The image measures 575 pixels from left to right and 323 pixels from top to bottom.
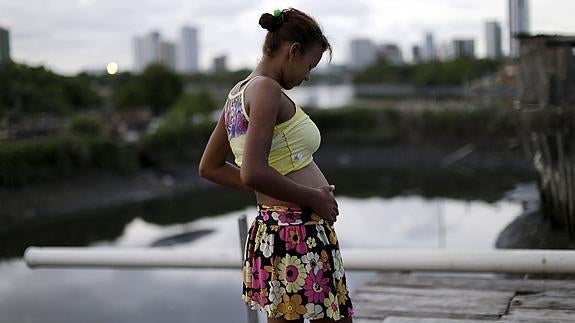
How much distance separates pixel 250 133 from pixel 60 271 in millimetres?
7032

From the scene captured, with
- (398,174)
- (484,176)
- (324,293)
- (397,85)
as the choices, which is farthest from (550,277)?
(397,85)

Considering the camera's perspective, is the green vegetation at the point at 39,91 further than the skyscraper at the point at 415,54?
No

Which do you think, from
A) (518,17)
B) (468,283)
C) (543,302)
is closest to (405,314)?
(543,302)

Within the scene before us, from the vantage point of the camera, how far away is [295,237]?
174 centimetres

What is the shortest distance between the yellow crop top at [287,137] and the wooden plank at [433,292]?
5.47 ft

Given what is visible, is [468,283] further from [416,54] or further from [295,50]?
[416,54]

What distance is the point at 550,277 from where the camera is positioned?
3.89m

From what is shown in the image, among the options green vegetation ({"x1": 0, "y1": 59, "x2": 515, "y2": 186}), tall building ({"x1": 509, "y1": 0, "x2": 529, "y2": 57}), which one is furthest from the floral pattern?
green vegetation ({"x1": 0, "y1": 59, "x2": 515, "y2": 186})

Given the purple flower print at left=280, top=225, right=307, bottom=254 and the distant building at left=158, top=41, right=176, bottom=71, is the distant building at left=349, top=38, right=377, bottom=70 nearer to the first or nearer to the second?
the distant building at left=158, top=41, right=176, bottom=71

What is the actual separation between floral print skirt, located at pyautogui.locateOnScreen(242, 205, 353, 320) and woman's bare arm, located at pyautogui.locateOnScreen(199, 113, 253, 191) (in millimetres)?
242

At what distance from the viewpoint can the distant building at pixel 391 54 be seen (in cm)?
4103

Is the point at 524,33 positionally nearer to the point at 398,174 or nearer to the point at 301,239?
the point at 301,239

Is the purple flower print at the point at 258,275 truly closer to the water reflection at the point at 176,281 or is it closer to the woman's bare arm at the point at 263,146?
the woman's bare arm at the point at 263,146

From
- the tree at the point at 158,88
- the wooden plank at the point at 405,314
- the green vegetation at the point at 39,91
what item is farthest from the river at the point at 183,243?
the tree at the point at 158,88
